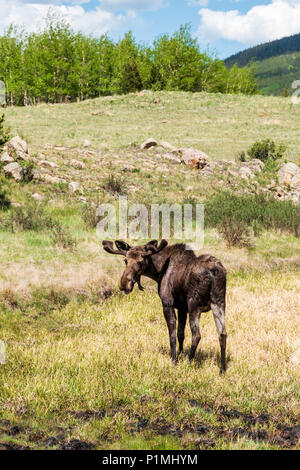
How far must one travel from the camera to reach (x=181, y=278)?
5730mm

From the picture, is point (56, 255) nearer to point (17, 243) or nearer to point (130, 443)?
point (17, 243)

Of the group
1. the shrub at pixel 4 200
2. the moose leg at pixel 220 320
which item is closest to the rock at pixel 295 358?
the moose leg at pixel 220 320

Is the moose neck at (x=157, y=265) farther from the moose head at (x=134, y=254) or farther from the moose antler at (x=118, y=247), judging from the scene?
the moose antler at (x=118, y=247)

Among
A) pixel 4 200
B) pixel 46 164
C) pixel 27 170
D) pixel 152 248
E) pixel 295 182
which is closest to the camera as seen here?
pixel 152 248

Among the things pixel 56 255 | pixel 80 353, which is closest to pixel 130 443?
pixel 80 353

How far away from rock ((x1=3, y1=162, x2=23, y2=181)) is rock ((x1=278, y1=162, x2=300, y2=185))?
13.0m

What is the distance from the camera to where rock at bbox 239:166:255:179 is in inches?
909

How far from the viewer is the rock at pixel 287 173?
73.7ft

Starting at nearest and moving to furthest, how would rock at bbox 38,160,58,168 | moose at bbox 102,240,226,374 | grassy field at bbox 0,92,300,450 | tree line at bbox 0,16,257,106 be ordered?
grassy field at bbox 0,92,300,450 < moose at bbox 102,240,226,374 < rock at bbox 38,160,58,168 < tree line at bbox 0,16,257,106

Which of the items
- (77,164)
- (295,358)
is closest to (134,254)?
(295,358)

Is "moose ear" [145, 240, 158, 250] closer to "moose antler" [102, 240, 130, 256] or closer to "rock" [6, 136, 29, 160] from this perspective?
"moose antler" [102, 240, 130, 256]

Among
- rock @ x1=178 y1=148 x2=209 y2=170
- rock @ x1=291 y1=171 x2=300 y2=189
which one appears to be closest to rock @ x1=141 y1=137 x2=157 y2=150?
rock @ x1=178 y1=148 x2=209 y2=170

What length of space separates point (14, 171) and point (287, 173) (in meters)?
13.7

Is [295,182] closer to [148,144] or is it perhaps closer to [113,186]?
[148,144]
